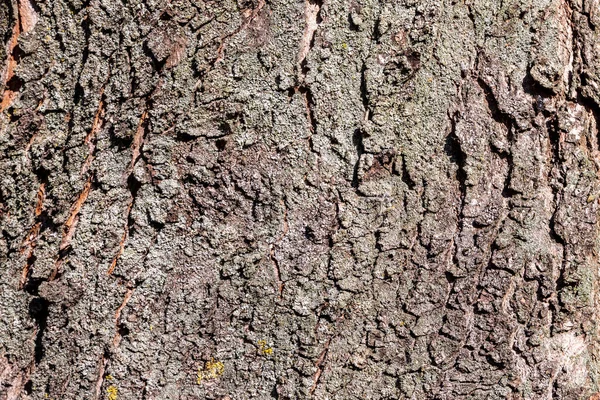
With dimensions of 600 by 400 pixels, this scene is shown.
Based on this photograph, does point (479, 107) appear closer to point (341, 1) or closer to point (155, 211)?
point (341, 1)

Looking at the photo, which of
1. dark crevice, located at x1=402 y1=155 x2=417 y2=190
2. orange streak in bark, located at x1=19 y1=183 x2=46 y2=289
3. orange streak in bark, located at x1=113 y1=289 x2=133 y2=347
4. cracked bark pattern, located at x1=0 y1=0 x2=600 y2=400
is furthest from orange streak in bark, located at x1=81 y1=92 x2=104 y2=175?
dark crevice, located at x1=402 y1=155 x2=417 y2=190

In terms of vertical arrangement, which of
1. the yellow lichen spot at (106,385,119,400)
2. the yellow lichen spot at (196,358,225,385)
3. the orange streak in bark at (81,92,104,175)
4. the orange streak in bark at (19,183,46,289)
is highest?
the orange streak in bark at (81,92,104,175)

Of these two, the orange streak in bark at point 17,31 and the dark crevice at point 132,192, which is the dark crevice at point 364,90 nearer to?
the dark crevice at point 132,192

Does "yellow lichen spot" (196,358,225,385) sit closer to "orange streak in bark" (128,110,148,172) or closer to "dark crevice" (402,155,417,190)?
"orange streak in bark" (128,110,148,172)

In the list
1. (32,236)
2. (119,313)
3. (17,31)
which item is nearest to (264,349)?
(119,313)

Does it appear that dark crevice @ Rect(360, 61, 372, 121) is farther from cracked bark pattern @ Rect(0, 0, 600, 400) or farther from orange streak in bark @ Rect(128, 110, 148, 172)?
orange streak in bark @ Rect(128, 110, 148, 172)

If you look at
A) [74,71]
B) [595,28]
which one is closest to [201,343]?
[74,71]

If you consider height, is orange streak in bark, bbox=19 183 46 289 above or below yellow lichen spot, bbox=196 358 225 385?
above

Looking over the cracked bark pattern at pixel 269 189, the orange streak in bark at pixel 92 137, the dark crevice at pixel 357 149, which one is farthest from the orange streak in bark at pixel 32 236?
the dark crevice at pixel 357 149

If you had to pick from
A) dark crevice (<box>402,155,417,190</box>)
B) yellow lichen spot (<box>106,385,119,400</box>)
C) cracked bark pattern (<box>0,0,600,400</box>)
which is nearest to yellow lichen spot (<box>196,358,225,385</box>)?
cracked bark pattern (<box>0,0,600,400</box>)
